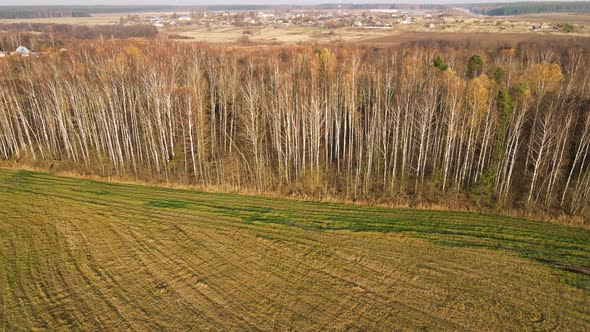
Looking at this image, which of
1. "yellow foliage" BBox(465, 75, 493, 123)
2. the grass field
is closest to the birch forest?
"yellow foliage" BBox(465, 75, 493, 123)

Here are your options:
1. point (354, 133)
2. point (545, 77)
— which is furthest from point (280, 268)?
point (545, 77)

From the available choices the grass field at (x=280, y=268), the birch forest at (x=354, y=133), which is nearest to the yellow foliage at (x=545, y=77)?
the birch forest at (x=354, y=133)

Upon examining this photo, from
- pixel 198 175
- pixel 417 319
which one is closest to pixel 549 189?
pixel 417 319

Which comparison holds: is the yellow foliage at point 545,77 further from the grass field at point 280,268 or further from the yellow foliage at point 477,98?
the grass field at point 280,268

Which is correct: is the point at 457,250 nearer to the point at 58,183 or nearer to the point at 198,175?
the point at 198,175

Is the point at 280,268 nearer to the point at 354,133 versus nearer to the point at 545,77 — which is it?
the point at 354,133

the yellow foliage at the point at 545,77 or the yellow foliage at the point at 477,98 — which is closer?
the yellow foliage at the point at 477,98
